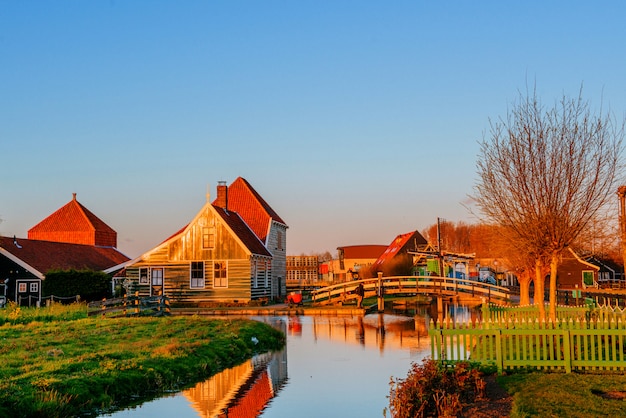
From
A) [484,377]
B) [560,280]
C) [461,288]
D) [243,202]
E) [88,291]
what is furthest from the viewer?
[560,280]

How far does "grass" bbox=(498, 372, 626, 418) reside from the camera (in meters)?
11.1

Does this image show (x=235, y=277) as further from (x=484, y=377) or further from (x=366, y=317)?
(x=484, y=377)

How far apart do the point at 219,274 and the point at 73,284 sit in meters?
9.93

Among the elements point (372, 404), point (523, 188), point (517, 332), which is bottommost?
point (372, 404)

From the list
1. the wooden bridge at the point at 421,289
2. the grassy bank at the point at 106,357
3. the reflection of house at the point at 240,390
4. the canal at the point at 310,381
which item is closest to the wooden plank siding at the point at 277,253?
the wooden bridge at the point at 421,289

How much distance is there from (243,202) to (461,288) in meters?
19.3

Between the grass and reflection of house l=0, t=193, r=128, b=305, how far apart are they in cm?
3847

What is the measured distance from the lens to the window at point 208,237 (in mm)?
46562

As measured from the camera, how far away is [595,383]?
13.6m

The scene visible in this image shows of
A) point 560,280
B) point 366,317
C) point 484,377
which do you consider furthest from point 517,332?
point 560,280

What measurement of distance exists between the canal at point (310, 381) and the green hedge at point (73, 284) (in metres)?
22.9

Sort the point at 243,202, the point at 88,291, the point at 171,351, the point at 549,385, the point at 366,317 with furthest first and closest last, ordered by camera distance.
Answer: the point at 243,202 < the point at 88,291 < the point at 366,317 < the point at 171,351 < the point at 549,385

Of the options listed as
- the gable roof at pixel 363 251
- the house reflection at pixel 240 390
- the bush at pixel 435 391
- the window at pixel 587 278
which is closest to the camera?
the bush at pixel 435 391

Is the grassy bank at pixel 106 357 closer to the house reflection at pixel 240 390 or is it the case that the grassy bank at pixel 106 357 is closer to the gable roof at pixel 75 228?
the house reflection at pixel 240 390
